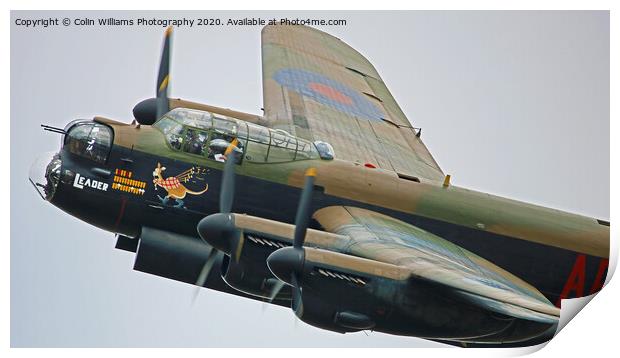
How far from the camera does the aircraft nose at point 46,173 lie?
26.4m

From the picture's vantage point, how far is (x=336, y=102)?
33375 millimetres

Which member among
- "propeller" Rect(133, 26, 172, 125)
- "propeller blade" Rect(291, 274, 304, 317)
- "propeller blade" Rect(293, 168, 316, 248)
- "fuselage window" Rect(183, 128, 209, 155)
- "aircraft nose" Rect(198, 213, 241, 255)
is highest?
"propeller" Rect(133, 26, 172, 125)

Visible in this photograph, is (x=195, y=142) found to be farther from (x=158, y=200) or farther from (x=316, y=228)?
(x=316, y=228)

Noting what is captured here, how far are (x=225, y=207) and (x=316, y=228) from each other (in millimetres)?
3277

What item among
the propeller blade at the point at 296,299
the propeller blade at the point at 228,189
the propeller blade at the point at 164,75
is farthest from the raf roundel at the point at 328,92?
the propeller blade at the point at 296,299

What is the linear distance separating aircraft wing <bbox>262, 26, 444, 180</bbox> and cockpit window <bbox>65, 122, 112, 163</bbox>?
5572mm

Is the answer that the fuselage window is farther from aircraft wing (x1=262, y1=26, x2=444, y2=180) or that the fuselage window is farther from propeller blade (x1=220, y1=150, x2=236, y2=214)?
aircraft wing (x1=262, y1=26, x2=444, y2=180)

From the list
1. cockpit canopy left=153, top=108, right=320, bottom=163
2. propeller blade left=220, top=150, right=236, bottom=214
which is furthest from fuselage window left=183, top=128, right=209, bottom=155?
propeller blade left=220, top=150, right=236, bottom=214

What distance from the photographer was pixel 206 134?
26.7 m

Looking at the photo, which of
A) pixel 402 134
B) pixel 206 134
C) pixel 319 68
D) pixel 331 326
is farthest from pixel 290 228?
pixel 319 68

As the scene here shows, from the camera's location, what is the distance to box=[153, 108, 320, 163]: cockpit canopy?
26.6 m

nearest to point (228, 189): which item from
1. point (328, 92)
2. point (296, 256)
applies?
point (296, 256)

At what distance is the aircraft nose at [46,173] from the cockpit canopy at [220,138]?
2343 millimetres

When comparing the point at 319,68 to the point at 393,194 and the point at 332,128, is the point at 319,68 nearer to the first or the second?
the point at 332,128
